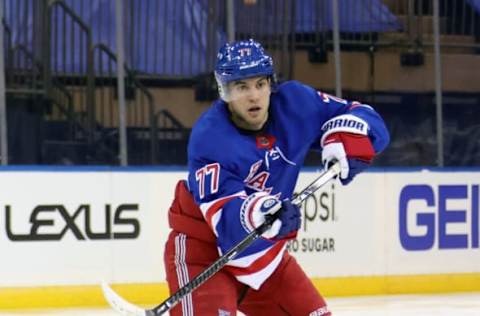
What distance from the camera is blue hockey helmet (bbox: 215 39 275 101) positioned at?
10.4ft

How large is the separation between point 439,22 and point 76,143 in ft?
8.84

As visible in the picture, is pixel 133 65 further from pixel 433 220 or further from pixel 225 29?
pixel 433 220

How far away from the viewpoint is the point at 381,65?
8.05 meters

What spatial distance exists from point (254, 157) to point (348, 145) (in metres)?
0.27

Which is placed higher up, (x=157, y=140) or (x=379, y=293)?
(x=157, y=140)

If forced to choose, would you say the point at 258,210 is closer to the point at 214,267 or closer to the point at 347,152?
the point at 214,267

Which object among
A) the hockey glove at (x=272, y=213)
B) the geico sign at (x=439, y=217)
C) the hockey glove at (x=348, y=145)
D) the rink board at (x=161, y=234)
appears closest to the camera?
the hockey glove at (x=272, y=213)

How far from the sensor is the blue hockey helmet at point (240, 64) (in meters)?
3.18

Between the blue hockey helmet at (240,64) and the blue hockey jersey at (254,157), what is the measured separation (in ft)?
0.37

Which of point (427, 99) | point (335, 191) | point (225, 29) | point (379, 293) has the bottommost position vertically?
point (379, 293)

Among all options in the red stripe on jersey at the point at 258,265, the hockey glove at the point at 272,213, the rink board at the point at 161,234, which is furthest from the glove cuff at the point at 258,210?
the rink board at the point at 161,234

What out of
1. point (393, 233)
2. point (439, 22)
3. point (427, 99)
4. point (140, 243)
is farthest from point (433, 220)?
point (140, 243)

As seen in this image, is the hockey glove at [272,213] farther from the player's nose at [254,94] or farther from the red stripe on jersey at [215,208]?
the player's nose at [254,94]

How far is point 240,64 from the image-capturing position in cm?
318
